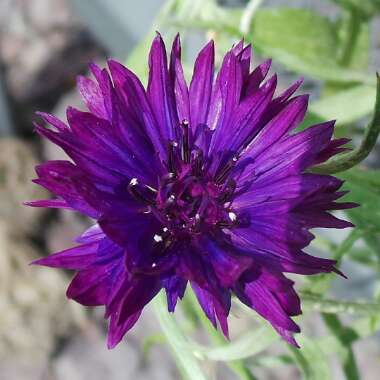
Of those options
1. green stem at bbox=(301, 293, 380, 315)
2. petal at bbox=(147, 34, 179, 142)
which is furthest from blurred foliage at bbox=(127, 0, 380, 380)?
petal at bbox=(147, 34, 179, 142)

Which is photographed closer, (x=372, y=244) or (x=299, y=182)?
(x=299, y=182)

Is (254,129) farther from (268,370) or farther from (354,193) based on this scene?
(268,370)

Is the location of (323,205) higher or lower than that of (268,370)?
higher

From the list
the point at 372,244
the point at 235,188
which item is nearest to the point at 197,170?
the point at 235,188

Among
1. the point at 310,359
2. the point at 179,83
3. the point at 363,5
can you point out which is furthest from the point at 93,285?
the point at 363,5

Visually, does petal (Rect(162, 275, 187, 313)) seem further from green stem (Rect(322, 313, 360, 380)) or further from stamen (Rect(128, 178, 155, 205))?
green stem (Rect(322, 313, 360, 380))

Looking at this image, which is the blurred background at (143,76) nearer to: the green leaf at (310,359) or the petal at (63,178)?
the green leaf at (310,359)

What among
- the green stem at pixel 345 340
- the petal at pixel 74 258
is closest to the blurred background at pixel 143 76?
the green stem at pixel 345 340
